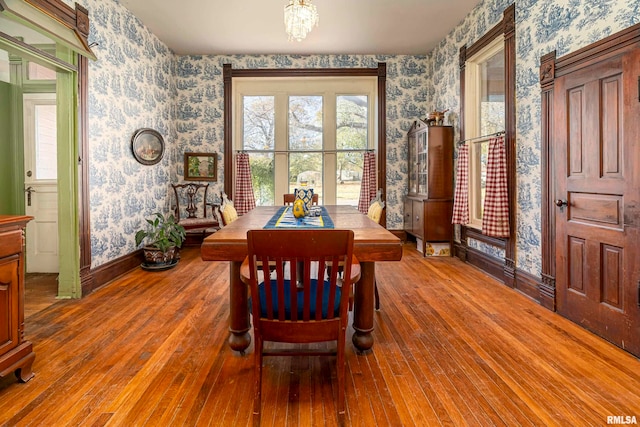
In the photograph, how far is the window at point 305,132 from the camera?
6246mm

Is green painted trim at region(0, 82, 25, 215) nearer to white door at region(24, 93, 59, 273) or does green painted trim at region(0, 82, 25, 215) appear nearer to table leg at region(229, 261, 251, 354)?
white door at region(24, 93, 59, 273)

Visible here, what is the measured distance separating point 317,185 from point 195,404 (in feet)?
15.7

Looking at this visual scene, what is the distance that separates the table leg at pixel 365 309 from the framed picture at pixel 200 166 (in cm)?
437

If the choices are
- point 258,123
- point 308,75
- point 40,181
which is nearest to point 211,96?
point 258,123

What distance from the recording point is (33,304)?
3.16 meters

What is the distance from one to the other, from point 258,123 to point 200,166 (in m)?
1.22

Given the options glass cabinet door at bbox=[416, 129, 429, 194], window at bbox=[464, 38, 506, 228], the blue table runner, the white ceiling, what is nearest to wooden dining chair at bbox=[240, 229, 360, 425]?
the blue table runner

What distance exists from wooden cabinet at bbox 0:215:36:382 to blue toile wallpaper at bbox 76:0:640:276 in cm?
190

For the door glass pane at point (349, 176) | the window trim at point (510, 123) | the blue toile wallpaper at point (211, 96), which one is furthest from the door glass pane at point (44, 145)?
the window trim at point (510, 123)

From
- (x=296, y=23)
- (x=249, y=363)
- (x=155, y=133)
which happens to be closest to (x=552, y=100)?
(x=296, y=23)

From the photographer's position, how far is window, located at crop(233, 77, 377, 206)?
246 inches

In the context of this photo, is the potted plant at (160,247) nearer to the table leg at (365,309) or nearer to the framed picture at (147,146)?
the framed picture at (147,146)

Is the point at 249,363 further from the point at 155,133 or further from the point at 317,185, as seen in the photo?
the point at 317,185

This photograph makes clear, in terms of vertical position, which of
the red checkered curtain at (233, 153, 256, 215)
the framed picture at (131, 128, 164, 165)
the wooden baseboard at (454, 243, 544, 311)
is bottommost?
the wooden baseboard at (454, 243, 544, 311)
